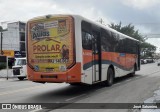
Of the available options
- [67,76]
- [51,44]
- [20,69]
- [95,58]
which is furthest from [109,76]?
[20,69]

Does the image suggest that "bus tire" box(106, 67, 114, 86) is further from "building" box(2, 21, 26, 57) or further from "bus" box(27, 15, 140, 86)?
"building" box(2, 21, 26, 57)

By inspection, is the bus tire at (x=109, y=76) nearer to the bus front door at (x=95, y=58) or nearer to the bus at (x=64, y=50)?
the bus at (x=64, y=50)

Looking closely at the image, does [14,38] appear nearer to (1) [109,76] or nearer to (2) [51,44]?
(1) [109,76]

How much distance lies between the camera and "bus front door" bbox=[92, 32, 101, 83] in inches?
578

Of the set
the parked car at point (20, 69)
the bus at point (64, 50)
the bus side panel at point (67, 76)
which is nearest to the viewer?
the bus side panel at point (67, 76)

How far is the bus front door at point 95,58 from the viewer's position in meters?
14.7

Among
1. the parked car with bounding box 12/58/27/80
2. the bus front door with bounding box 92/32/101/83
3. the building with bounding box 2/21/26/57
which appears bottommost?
the parked car with bounding box 12/58/27/80

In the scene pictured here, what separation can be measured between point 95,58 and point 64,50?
7.80 ft

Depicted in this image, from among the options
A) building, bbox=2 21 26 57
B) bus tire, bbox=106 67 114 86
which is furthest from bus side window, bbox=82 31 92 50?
building, bbox=2 21 26 57

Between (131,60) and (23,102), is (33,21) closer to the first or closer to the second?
(23,102)

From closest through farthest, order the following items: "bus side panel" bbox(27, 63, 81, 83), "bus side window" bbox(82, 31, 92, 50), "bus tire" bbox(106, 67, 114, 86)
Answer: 1. "bus side panel" bbox(27, 63, 81, 83)
2. "bus side window" bbox(82, 31, 92, 50)
3. "bus tire" bbox(106, 67, 114, 86)

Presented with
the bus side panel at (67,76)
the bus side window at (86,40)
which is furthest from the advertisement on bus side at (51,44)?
the bus side window at (86,40)

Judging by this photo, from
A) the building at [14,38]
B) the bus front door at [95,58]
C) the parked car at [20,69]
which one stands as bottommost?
the parked car at [20,69]

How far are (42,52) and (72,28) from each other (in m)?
1.81
